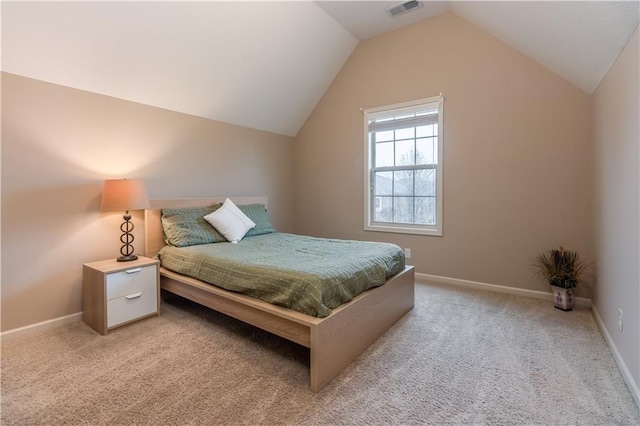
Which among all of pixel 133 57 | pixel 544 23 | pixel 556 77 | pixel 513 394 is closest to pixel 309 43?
pixel 133 57

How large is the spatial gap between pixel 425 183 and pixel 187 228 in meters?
2.78

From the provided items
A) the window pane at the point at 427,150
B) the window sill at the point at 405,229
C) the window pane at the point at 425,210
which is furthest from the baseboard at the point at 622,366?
the window pane at the point at 427,150

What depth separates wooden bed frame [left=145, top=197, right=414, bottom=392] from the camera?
170 centimetres

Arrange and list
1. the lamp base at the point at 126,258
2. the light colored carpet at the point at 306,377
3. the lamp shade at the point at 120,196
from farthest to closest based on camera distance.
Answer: the lamp base at the point at 126,258
the lamp shade at the point at 120,196
the light colored carpet at the point at 306,377

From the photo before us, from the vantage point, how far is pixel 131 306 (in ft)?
8.18

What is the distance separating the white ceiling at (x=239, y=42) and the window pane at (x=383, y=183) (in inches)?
62.3

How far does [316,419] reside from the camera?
145 centimetres

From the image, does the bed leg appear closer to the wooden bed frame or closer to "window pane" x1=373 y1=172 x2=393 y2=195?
the wooden bed frame

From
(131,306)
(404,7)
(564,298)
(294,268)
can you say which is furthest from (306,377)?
→ (404,7)

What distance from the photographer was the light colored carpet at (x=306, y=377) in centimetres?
149

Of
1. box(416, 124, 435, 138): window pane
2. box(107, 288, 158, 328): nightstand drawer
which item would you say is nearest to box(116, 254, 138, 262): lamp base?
box(107, 288, 158, 328): nightstand drawer

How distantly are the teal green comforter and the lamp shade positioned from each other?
55 centimetres

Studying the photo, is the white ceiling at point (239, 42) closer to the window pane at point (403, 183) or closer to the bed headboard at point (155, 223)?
the bed headboard at point (155, 223)

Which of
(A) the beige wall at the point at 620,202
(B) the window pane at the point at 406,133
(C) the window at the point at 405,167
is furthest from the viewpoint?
(B) the window pane at the point at 406,133
